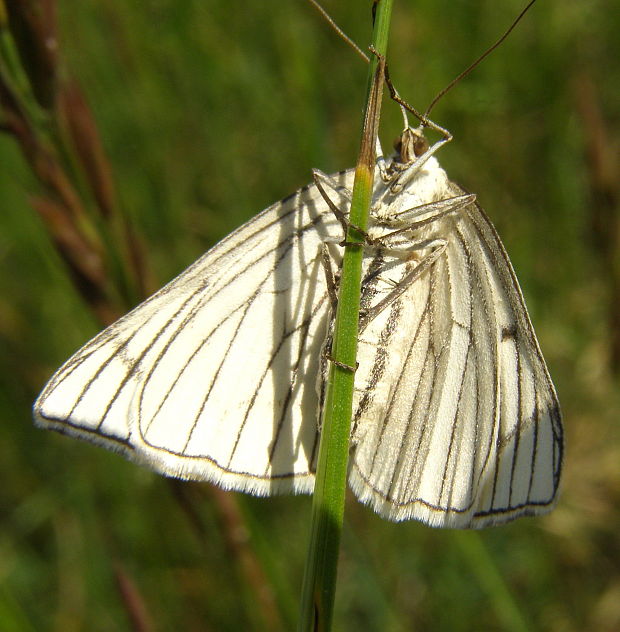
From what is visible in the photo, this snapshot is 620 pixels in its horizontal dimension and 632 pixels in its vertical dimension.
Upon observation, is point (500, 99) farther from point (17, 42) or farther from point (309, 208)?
point (17, 42)

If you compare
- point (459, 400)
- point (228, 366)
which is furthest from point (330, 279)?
point (459, 400)

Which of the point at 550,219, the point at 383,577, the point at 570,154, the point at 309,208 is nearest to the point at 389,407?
the point at 309,208

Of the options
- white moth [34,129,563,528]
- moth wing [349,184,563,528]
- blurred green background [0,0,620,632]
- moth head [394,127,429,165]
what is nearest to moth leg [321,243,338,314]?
white moth [34,129,563,528]

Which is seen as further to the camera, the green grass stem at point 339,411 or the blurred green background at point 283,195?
the blurred green background at point 283,195

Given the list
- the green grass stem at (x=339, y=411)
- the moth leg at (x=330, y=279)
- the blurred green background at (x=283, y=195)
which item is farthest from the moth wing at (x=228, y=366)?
the blurred green background at (x=283, y=195)

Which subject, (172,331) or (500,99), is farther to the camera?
(500,99)

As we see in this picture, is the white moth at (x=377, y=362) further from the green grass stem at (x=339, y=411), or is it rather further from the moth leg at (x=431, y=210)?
the green grass stem at (x=339, y=411)
